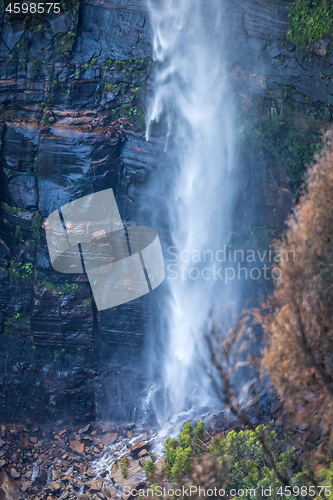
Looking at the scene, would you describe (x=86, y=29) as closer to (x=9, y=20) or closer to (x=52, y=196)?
(x=9, y=20)

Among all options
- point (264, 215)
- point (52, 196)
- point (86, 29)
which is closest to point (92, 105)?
point (86, 29)

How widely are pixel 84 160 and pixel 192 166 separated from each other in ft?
13.9

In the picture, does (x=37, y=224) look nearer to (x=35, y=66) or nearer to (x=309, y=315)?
(x=35, y=66)

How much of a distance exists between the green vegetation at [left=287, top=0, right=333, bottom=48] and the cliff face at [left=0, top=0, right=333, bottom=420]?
1.22 feet

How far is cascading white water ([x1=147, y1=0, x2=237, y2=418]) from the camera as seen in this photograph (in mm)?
14219

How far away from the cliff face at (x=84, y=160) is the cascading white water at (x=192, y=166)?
605mm

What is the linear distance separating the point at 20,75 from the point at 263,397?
14.5 metres

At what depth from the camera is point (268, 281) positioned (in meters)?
14.2

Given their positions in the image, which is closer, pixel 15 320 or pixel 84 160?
pixel 84 160

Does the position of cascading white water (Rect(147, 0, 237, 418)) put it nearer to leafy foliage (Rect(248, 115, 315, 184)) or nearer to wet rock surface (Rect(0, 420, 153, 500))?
leafy foliage (Rect(248, 115, 315, 184))

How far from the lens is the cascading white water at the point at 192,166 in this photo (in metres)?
14.2

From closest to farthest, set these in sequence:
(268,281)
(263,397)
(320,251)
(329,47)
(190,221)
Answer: (320,251)
(263,397)
(329,47)
(268,281)
(190,221)

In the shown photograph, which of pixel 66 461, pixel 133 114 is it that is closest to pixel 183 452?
pixel 66 461

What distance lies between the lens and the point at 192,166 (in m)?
15.1
